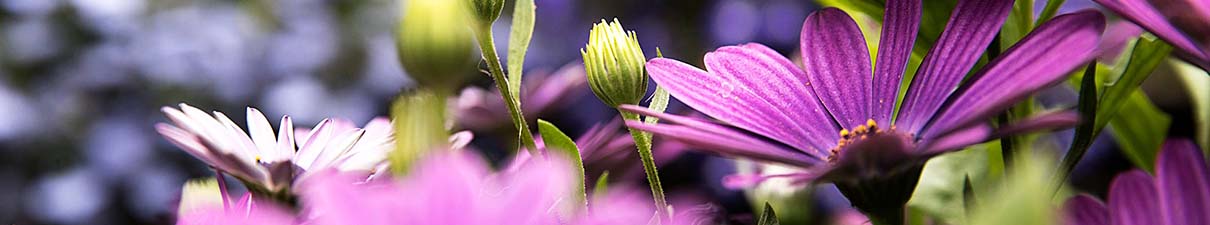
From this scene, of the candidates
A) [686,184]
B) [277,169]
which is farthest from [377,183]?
[686,184]

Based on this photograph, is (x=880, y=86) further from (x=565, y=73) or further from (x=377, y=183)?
(x=565, y=73)

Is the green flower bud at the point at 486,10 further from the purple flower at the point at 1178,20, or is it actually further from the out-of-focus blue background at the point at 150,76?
the out-of-focus blue background at the point at 150,76

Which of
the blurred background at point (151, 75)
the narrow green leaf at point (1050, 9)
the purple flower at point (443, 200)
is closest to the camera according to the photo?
the purple flower at point (443, 200)

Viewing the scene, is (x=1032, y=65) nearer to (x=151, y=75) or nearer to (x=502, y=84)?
(x=502, y=84)

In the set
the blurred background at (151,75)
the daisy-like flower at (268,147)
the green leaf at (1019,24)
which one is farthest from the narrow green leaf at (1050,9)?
the blurred background at (151,75)

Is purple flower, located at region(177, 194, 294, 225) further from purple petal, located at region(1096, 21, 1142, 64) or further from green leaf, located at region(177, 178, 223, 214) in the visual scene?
purple petal, located at region(1096, 21, 1142, 64)

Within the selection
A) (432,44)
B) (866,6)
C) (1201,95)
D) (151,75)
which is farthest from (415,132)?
(151,75)
